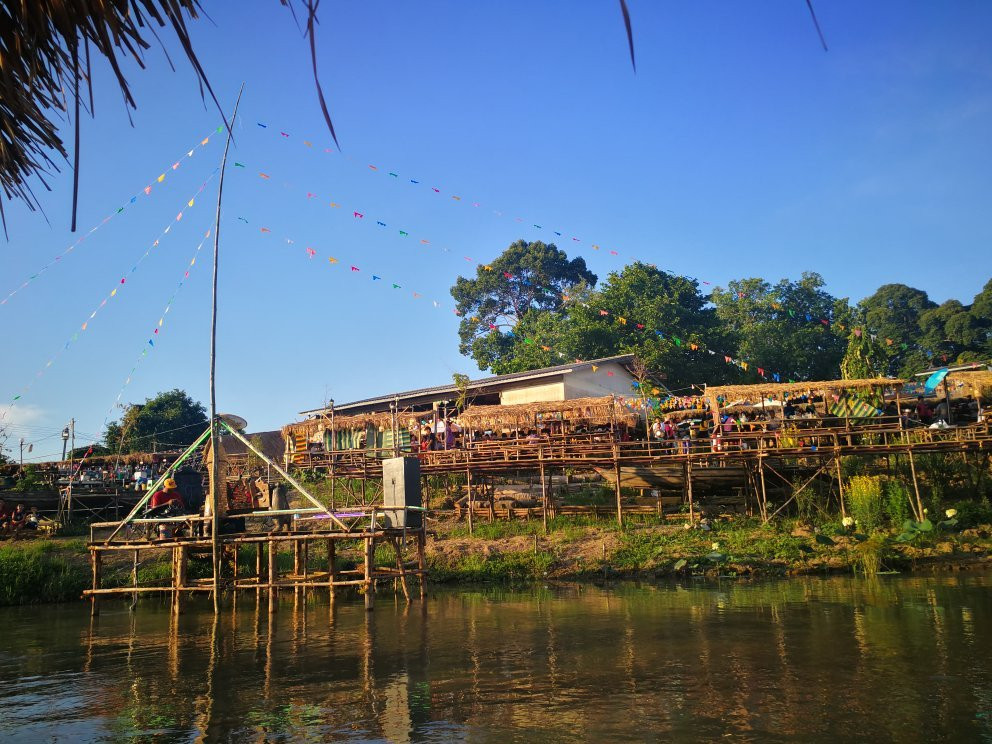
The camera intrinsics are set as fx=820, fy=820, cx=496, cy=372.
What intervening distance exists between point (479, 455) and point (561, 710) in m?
17.5

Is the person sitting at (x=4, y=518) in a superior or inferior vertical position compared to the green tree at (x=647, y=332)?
inferior

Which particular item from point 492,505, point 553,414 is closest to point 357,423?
point 492,505

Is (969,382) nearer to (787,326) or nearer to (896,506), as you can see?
(896,506)

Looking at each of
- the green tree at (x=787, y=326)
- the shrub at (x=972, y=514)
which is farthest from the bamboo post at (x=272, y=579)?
the green tree at (x=787, y=326)

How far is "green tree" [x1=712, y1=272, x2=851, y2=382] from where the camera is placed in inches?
1534

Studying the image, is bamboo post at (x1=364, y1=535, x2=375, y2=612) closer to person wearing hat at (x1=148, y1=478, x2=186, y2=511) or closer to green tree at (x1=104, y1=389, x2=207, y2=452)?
person wearing hat at (x1=148, y1=478, x2=186, y2=511)

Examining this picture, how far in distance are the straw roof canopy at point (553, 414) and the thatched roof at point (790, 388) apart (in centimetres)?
322

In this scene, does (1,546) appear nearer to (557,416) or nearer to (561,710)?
(557,416)

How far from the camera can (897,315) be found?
160 feet

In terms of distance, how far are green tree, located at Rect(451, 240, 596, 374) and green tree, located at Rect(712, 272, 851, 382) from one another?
10.2 meters

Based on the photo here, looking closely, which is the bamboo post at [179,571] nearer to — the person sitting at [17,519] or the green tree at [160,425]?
the person sitting at [17,519]

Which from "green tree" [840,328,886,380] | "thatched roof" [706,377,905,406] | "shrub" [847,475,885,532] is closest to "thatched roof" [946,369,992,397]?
"thatched roof" [706,377,905,406]

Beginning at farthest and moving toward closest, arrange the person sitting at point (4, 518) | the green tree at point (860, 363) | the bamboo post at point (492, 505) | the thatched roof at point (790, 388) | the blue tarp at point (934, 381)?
the green tree at point (860, 363)
the person sitting at point (4, 518)
the bamboo post at point (492, 505)
the blue tarp at point (934, 381)
the thatched roof at point (790, 388)

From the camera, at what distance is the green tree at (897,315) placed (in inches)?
1807
